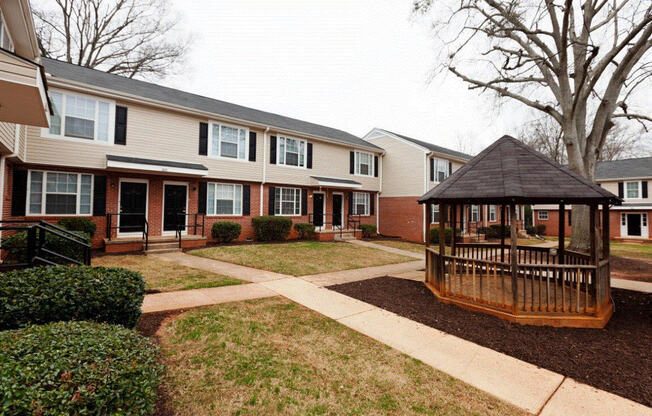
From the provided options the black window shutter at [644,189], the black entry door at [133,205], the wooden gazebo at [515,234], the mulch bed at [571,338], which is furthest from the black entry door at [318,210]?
the black window shutter at [644,189]

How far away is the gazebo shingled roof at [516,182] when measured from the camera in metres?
5.34

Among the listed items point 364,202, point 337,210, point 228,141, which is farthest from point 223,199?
point 364,202

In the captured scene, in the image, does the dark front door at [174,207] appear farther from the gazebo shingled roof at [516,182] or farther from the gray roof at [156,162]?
the gazebo shingled roof at [516,182]

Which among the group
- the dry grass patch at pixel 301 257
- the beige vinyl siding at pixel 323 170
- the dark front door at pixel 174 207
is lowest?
the dry grass patch at pixel 301 257

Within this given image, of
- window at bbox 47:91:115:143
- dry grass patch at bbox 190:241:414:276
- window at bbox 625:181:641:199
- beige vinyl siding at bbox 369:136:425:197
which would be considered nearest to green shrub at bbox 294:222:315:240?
dry grass patch at bbox 190:241:414:276

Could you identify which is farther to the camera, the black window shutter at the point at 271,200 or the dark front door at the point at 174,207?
the black window shutter at the point at 271,200

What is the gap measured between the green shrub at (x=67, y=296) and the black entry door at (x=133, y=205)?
9202 millimetres

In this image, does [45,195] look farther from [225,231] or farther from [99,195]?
[225,231]

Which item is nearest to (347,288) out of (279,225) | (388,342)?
(388,342)

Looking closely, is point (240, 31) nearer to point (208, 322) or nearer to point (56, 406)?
point (208, 322)

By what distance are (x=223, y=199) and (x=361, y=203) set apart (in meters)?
9.81

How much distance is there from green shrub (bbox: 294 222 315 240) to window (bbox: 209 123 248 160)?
15.6 ft

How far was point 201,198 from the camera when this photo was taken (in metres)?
13.7

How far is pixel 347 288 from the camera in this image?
7363 mm
